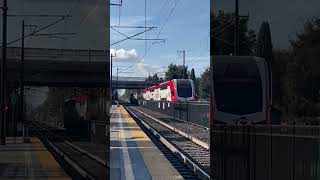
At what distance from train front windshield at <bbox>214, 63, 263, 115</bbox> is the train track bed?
0.62 ft

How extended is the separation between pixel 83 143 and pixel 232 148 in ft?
2.89

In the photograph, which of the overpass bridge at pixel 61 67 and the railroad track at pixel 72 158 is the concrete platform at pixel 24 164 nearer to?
the railroad track at pixel 72 158

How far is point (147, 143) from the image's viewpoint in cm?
334

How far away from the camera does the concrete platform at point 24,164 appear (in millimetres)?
3006

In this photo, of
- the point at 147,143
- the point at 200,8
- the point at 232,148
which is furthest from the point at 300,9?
the point at 147,143

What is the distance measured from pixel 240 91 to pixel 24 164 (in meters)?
1.24

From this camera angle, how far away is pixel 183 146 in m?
3.32

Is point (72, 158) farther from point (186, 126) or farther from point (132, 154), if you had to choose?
point (186, 126)

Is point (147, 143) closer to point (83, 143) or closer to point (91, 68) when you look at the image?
point (83, 143)

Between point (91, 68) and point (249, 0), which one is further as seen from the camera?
point (249, 0)

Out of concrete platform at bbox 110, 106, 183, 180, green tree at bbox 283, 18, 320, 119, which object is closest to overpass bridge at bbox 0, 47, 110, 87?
concrete platform at bbox 110, 106, 183, 180

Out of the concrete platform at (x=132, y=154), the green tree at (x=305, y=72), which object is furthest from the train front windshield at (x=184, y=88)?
the green tree at (x=305, y=72)

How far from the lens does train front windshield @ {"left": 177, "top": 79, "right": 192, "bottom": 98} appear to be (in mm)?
3193

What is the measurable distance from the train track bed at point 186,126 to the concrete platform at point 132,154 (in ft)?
0.49
